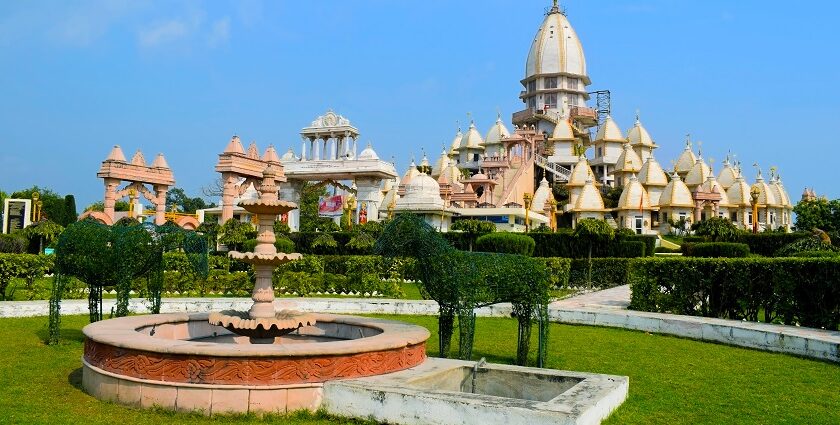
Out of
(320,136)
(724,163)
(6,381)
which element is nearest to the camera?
(6,381)

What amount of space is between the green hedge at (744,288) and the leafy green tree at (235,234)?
1958 centimetres

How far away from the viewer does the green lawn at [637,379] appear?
7.21 metres

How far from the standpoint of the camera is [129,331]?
8539 millimetres

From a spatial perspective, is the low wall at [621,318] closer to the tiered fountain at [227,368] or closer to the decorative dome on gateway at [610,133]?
the tiered fountain at [227,368]

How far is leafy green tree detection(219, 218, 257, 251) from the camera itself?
3093 centimetres

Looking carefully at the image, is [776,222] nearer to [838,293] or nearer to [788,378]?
[838,293]

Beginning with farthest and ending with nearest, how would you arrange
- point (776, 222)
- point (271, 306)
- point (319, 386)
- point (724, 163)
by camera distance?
point (724, 163)
point (776, 222)
point (271, 306)
point (319, 386)

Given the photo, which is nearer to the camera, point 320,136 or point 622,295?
point 622,295

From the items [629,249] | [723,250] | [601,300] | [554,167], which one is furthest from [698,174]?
[601,300]

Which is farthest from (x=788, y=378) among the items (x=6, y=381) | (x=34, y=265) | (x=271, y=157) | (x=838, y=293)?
(x=271, y=157)

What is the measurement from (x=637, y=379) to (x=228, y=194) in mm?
34911

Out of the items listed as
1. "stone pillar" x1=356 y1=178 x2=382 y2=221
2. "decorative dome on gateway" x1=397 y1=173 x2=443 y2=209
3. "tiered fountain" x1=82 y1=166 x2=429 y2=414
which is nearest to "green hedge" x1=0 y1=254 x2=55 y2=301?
"tiered fountain" x1=82 y1=166 x2=429 y2=414

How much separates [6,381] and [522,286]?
Result: 268 inches

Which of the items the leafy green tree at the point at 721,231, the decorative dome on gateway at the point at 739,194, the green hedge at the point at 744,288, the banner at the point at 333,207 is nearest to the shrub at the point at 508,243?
the green hedge at the point at 744,288
